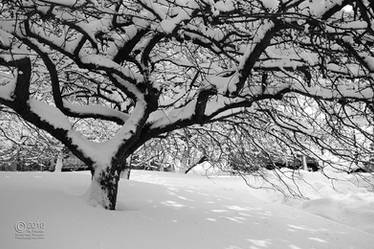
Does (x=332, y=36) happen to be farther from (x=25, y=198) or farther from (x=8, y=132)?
(x=8, y=132)

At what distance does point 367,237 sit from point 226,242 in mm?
2871

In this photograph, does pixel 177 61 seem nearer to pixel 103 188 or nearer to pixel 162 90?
pixel 162 90

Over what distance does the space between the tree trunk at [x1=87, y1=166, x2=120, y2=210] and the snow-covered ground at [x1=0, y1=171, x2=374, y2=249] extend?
0.57 ft

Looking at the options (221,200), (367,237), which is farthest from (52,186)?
(367,237)

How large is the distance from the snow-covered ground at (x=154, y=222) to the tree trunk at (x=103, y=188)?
0.17 metres

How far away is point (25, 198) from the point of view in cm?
399

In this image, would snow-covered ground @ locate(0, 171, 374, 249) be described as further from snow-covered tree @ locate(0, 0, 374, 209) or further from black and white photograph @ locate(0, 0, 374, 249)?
snow-covered tree @ locate(0, 0, 374, 209)

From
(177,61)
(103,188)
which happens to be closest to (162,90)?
(177,61)

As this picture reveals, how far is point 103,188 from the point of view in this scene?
13.8ft

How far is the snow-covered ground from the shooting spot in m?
3.21

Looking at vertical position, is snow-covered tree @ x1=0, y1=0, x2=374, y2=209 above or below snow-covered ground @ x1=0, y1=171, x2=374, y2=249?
above

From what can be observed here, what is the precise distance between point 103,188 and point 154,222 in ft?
2.65

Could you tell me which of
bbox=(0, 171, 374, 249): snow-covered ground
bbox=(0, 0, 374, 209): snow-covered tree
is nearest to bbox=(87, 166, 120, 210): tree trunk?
bbox=(0, 0, 374, 209): snow-covered tree

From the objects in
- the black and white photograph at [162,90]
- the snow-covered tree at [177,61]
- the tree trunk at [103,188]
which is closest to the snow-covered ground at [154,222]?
the black and white photograph at [162,90]
